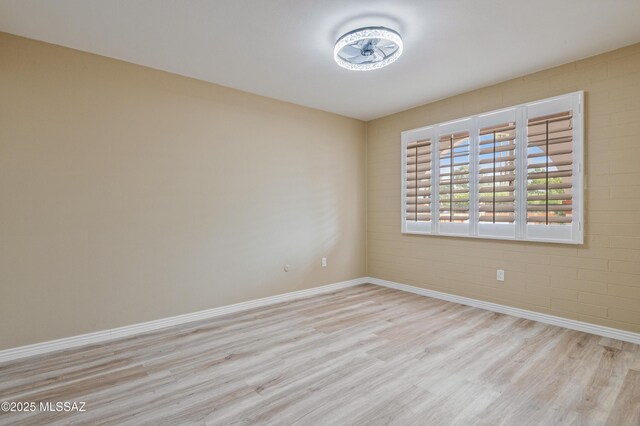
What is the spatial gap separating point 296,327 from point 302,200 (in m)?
1.80

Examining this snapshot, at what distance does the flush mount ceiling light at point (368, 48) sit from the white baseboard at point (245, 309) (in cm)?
289

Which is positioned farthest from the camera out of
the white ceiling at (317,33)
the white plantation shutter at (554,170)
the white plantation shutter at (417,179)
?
the white plantation shutter at (417,179)

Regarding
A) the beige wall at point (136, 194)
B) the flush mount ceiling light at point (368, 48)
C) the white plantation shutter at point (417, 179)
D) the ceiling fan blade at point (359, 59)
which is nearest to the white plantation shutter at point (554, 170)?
the white plantation shutter at point (417, 179)

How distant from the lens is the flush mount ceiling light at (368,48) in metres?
2.52

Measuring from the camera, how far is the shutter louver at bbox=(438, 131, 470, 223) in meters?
4.03

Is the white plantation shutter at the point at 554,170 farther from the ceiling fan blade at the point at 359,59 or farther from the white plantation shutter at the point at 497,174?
the ceiling fan blade at the point at 359,59

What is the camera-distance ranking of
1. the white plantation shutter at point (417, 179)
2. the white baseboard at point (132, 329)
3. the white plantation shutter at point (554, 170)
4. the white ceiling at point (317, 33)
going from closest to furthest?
1. the white ceiling at point (317, 33)
2. the white baseboard at point (132, 329)
3. the white plantation shutter at point (554, 170)
4. the white plantation shutter at point (417, 179)

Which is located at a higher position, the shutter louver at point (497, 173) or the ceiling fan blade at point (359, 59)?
the ceiling fan blade at point (359, 59)

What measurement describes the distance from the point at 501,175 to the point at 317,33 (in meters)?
2.51

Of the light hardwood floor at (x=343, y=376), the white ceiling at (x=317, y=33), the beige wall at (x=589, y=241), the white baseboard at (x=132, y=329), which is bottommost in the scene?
the light hardwood floor at (x=343, y=376)

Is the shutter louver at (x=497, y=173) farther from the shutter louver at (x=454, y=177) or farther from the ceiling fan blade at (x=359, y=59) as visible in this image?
the ceiling fan blade at (x=359, y=59)

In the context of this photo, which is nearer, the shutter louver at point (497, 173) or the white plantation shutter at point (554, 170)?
the white plantation shutter at point (554, 170)

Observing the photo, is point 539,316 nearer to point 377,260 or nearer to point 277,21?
point 377,260

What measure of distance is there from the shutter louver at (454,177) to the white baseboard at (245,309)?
3.46 feet
